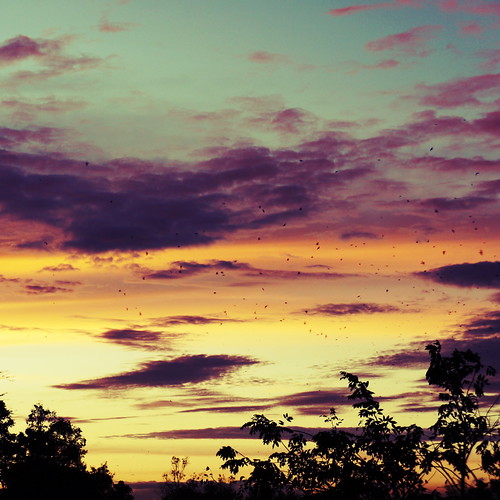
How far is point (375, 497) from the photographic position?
2664 centimetres

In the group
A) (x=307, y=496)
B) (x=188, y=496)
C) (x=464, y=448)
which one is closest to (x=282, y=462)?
(x=307, y=496)

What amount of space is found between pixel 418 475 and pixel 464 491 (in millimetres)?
3628

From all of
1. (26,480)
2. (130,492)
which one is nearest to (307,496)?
(26,480)

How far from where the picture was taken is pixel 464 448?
2486 centimetres

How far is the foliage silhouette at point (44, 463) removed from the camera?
82.8 metres

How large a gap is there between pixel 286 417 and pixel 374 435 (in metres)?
2.98

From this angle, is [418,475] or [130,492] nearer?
[418,475]

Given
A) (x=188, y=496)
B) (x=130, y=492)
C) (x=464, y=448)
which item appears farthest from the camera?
(x=130, y=492)

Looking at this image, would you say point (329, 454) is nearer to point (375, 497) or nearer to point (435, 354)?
point (375, 497)

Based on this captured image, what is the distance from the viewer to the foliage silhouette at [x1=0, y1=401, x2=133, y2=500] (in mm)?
82750

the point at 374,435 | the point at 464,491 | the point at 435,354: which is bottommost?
the point at 464,491

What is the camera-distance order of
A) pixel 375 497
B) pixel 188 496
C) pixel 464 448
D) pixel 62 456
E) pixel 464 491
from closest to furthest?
pixel 464 491, pixel 464 448, pixel 375 497, pixel 62 456, pixel 188 496

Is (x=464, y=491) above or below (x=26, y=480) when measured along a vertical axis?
below

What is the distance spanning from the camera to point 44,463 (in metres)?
86.1
